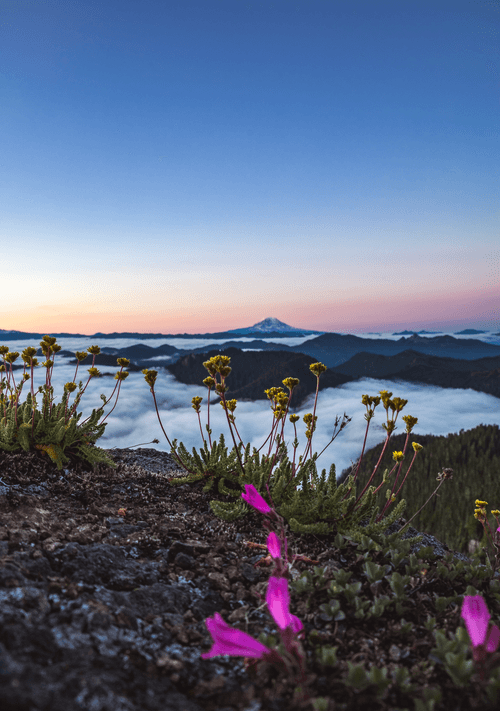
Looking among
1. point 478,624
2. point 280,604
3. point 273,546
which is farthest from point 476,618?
point 273,546

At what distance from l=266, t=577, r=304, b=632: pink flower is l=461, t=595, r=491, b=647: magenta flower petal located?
2.46ft

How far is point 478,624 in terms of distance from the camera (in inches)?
65.0

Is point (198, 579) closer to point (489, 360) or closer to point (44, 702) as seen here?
point (44, 702)

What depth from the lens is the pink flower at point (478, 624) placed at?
161 centimetres

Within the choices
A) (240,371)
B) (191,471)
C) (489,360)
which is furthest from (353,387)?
(191,471)

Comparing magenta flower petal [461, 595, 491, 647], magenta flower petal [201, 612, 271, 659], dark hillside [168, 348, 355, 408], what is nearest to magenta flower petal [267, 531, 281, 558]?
magenta flower petal [201, 612, 271, 659]

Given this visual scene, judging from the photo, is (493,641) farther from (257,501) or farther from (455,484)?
(455,484)

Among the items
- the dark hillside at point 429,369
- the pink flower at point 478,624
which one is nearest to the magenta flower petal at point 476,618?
the pink flower at point 478,624

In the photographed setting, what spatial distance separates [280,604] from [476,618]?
86cm

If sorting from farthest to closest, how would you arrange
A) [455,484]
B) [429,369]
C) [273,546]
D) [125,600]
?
1. [429,369]
2. [455,484]
3. [273,546]
4. [125,600]

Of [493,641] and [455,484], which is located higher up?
[493,641]

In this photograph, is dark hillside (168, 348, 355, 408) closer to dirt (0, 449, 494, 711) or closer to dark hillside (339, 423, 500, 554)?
dark hillside (339, 423, 500, 554)

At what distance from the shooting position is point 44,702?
1236mm

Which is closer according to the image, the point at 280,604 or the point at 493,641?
the point at 493,641
